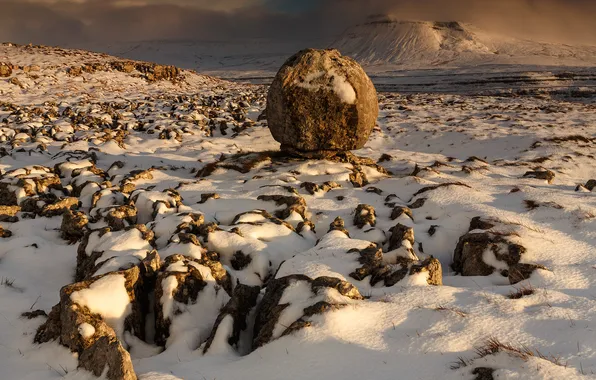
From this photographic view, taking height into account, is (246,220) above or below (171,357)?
above

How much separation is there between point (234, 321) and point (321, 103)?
26.2 ft

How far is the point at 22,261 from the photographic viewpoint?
21.8ft

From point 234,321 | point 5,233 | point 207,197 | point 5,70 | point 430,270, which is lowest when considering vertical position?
point 5,233

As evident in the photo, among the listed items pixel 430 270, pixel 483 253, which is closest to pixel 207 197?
pixel 430 270

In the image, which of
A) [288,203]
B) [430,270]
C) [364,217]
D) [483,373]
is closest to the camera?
[483,373]

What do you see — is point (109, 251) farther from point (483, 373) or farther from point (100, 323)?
point (483, 373)

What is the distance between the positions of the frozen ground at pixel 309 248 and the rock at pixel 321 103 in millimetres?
904

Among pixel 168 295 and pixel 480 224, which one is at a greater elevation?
pixel 480 224

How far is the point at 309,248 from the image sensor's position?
6871 millimetres

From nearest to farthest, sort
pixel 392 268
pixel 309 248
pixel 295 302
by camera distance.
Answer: pixel 295 302 → pixel 392 268 → pixel 309 248

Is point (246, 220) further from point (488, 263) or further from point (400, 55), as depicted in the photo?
point (400, 55)

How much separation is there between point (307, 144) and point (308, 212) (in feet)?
12.3

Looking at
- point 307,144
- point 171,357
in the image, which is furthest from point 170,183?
point 171,357

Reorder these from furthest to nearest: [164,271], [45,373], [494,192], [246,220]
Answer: [494,192] → [246,220] → [164,271] → [45,373]
